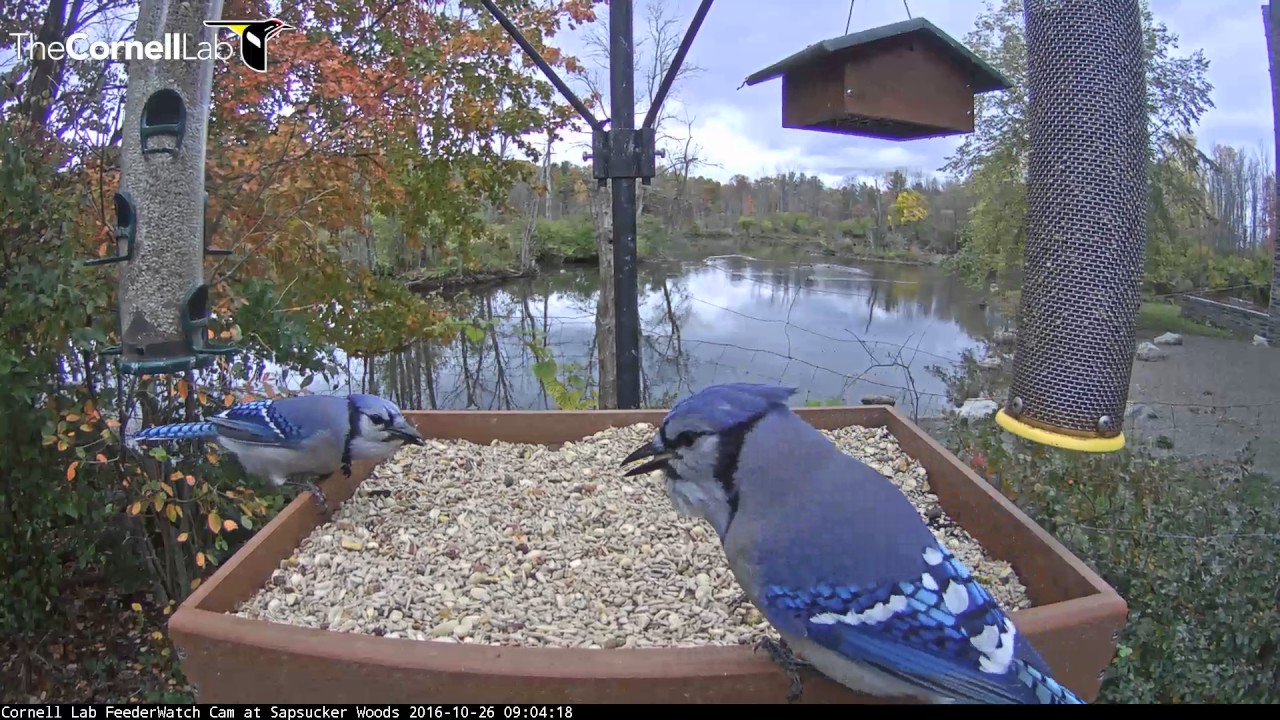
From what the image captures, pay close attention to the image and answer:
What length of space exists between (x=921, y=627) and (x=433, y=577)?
118cm

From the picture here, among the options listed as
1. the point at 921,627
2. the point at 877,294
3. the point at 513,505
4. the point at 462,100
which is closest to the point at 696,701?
the point at 921,627

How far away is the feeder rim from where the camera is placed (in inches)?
103

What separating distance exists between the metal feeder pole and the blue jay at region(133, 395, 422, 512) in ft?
2.82

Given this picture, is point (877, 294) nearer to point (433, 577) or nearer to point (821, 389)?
point (821, 389)

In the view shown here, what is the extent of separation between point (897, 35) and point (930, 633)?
2047mm

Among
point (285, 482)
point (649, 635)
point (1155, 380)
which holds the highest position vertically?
point (285, 482)

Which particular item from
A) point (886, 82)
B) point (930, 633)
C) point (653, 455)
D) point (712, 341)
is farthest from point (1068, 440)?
point (712, 341)

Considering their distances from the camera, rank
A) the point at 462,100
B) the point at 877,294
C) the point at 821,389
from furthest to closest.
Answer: the point at 877,294, the point at 821,389, the point at 462,100

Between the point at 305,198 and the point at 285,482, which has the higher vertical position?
the point at 305,198

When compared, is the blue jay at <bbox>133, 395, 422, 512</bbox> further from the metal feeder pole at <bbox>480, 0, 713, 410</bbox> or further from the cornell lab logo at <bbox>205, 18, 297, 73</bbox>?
the cornell lab logo at <bbox>205, 18, 297, 73</bbox>

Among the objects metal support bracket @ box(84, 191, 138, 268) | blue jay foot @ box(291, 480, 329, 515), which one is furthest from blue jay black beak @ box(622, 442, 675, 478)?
metal support bracket @ box(84, 191, 138, 268)

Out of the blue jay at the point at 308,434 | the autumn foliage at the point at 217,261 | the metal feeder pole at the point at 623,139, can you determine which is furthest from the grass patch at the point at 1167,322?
the blue jay at the point at 308,434

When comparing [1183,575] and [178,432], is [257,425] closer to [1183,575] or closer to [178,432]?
[178,432]

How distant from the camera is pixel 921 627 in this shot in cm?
129
